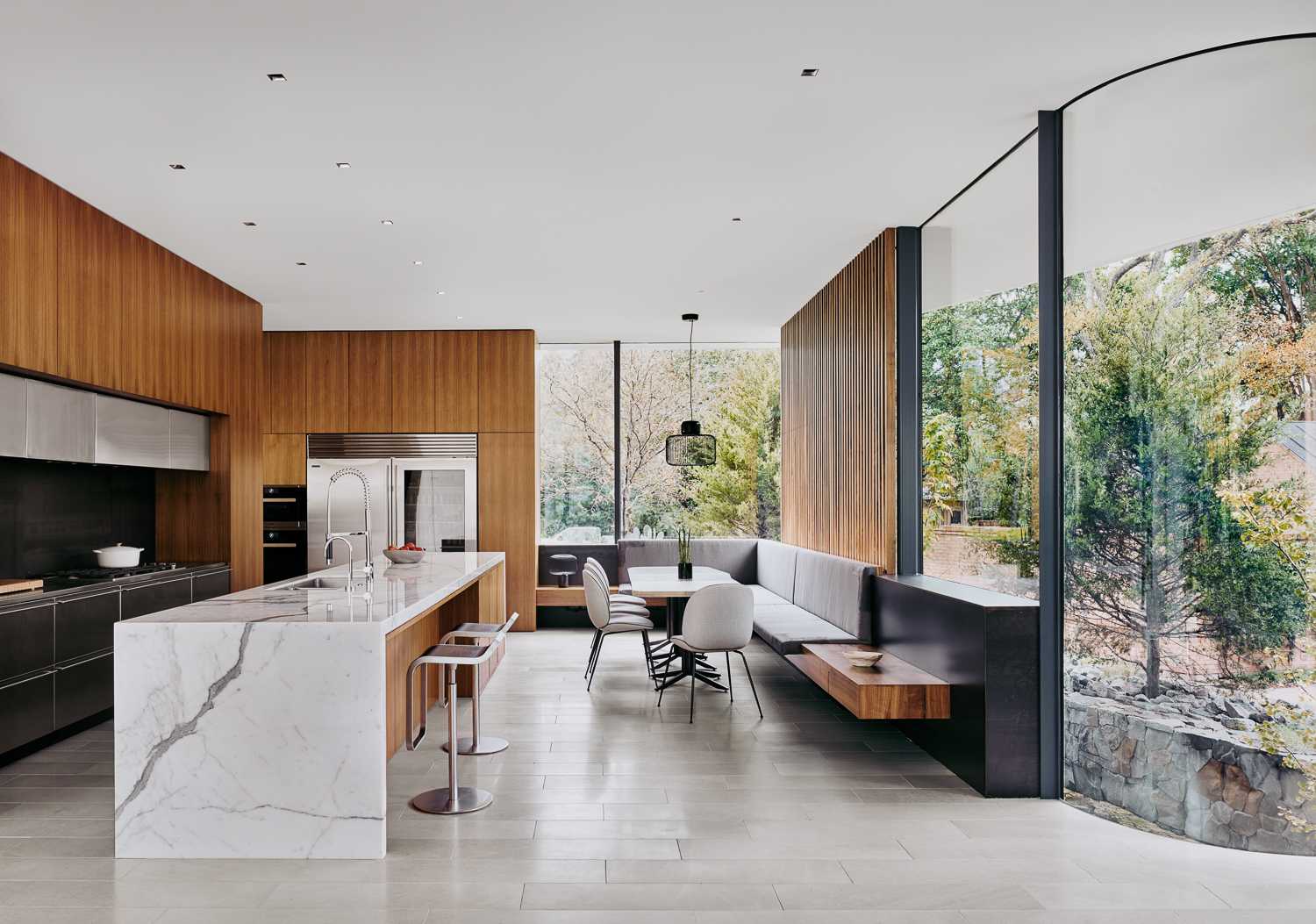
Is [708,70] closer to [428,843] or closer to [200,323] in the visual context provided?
[428,843]

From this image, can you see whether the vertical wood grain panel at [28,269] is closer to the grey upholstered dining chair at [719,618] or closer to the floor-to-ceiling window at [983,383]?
the grey upholstered dining chair at [719,618]

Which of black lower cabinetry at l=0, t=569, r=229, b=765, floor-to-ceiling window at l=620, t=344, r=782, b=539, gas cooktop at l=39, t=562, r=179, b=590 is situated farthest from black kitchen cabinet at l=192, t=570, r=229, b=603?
floor-to-ceiling window at l=620, t=344, r=782, b=539

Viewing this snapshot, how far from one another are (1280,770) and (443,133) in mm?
4137

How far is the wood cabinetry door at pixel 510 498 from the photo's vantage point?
26.8ft

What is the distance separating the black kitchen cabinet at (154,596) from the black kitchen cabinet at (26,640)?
0.53 metres

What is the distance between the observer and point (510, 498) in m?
8.19

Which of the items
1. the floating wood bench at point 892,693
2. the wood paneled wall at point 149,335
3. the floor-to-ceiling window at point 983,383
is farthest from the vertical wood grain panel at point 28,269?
the floor-to-ceiling window at point 983,383

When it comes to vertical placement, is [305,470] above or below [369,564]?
above

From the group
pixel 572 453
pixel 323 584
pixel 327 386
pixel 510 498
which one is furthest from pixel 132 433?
pixel 572 453

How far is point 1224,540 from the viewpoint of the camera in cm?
319

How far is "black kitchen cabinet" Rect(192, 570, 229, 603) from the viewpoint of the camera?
5904 millimetres

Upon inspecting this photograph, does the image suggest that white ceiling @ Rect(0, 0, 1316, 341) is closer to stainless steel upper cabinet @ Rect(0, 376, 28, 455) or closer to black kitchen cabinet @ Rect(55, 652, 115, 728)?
stainless steel upper cabinet @ Rect(0, 376, 28, 455)

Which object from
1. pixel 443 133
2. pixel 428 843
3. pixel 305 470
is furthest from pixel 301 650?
pixel 305 470

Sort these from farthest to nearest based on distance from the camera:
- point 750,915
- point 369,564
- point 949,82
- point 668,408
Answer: point 668,408, point 369,564, point 949,82, point 750,915
